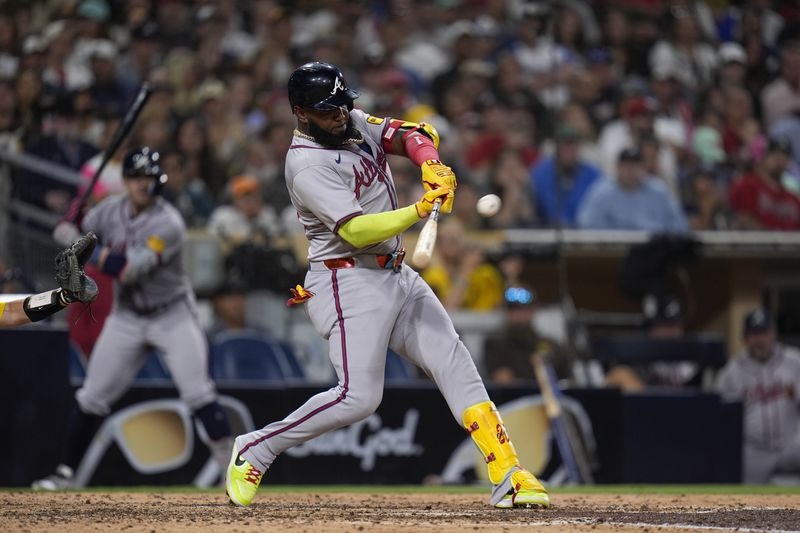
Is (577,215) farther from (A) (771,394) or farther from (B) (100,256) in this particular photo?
(B) (100,256)

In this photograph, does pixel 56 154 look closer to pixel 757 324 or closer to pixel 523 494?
pixel 757 324

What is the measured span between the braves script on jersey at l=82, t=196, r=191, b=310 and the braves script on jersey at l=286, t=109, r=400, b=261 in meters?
2.36

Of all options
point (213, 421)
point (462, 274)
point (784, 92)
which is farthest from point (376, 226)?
point (784, 92)

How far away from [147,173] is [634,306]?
5627mm

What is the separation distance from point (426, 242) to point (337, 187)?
0.52 m

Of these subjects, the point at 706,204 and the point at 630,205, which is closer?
the point at 630,205

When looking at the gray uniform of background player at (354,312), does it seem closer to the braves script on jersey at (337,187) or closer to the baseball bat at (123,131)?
the braves script on jersey at (337,187)

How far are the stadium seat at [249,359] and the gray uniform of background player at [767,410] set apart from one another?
11.2 ft

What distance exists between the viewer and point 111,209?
8.06 meters

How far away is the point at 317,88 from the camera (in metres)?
5.38

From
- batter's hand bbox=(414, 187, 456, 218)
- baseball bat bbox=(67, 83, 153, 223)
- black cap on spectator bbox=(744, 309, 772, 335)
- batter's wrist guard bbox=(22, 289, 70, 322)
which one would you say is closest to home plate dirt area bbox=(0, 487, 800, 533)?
batter's wrist guard bbox=(22, 289, 70, 322)

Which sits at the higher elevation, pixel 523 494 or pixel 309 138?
pixel 309 138

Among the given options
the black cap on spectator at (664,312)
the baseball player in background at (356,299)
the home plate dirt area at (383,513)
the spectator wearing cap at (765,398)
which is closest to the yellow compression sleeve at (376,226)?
the baseball player in background at (356,299)

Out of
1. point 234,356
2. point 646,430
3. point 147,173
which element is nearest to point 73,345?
point 234,356
